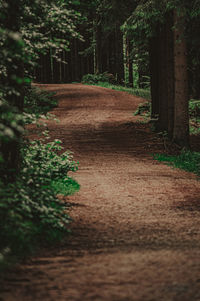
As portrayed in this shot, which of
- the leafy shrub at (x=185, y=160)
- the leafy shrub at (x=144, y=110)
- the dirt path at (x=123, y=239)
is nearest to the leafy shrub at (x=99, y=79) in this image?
the leafy shrub at (x=144, y=110)

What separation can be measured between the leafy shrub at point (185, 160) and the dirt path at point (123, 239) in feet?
1.70

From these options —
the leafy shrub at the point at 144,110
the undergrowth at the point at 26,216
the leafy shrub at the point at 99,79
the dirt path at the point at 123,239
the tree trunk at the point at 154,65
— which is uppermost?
the leafy shrub at the point at 99,79

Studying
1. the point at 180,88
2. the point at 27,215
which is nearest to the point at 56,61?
→ the point at 180,88

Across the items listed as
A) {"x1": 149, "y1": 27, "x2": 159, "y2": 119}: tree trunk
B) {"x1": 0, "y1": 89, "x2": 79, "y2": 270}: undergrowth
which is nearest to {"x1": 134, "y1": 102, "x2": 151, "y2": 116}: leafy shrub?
{"x1": 149, "y1": 27, "x2": 159, "y2": 119}: tree trunk

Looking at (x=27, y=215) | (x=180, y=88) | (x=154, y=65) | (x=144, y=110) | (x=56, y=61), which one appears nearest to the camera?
(x=27, y=215)

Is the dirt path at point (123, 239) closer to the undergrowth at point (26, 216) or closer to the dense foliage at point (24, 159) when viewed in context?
the undergrowth at point (26, 216)

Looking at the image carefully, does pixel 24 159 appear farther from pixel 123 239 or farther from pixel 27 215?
pixel 123 239

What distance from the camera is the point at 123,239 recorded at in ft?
19.5

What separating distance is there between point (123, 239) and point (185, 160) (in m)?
8.21

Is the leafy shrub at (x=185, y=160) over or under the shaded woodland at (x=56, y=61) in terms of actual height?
under

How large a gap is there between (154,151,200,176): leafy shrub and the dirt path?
52 centimetres

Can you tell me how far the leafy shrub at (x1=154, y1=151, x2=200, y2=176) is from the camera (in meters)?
12.5

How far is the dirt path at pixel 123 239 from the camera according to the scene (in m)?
3.75

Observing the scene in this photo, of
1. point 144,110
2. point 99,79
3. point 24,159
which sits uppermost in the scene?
point 99,79
